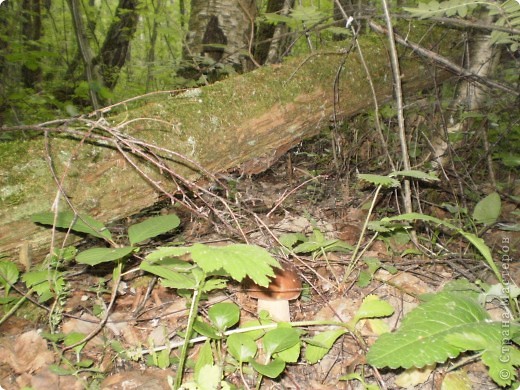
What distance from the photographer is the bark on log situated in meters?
1.95

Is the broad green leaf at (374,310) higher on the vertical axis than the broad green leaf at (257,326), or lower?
higher

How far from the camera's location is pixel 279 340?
1.65 m

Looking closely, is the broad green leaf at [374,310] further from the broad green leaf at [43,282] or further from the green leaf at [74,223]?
the broad green leaf at [43,282]

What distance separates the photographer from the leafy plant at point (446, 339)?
1239 mm

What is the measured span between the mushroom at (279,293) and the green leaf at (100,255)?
0.76m

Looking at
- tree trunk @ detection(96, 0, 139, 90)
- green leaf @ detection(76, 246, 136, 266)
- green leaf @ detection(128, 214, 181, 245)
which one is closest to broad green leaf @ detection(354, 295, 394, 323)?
green leaf @ detection(128, 214, 181, 245)

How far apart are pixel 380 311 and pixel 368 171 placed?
90.9 inches

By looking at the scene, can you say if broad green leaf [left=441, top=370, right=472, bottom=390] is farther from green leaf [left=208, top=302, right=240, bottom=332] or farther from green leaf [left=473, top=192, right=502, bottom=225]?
green leaf [left=473, top=192, right=502, bottom=225]

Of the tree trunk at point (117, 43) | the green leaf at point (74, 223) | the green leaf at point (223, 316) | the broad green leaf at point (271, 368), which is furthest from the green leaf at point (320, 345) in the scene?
the tree trunk at point (117, 43)

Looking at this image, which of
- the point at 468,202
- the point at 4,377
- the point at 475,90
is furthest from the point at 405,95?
the point at 4,377

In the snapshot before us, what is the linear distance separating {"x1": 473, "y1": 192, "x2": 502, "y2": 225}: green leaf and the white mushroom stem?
1813 millimetres

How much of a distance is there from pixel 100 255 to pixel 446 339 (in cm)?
145

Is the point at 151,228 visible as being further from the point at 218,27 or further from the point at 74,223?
the point at 218,27

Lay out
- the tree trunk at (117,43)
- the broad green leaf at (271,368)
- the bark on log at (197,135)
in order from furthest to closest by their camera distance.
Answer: the tree trunk at (117,43)
the bark on log at (197,135)
the broad green leaf at (271,368)
